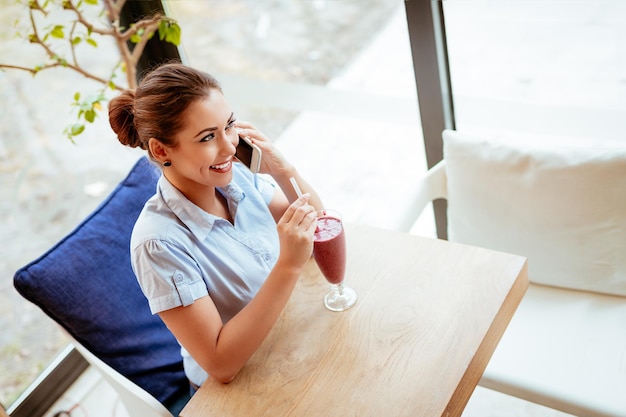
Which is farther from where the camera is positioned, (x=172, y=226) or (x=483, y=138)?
(x=483, y=138)

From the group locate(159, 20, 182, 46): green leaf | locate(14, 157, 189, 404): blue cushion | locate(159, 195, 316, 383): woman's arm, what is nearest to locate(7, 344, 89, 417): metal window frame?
locate(14, 157, 189, 404): blue cushion

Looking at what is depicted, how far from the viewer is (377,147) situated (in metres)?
2.95

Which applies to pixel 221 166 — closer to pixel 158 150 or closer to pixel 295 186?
pixel 158 150

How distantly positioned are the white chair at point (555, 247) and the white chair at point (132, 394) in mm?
870

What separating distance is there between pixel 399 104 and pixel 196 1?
3.08 feet

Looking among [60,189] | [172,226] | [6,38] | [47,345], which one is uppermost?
[6,38]

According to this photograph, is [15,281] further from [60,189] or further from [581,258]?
[581,258]

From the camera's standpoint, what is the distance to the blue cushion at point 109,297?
1.86m

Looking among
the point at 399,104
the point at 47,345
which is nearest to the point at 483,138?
the point at 399,104

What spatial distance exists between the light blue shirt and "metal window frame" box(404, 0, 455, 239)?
0.81 m

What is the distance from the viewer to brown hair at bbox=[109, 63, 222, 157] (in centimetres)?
154

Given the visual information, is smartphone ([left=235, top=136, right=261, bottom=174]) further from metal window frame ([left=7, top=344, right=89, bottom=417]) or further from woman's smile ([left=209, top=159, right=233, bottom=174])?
metal window frame ([left=7, top=344, right=89, bottom=417])

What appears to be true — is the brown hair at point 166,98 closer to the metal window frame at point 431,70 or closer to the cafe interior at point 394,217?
the cafe interior at point 394,217

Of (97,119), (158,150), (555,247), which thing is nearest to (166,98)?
(158,150)
